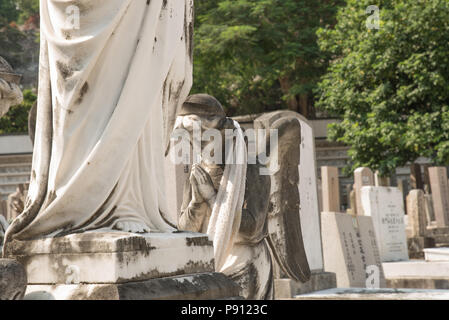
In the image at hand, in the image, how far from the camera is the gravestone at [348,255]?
7.50 meters

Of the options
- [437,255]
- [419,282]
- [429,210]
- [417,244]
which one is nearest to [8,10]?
[429,210]

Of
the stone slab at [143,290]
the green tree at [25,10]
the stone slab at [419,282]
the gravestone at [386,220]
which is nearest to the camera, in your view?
the stone slab at [143,290]

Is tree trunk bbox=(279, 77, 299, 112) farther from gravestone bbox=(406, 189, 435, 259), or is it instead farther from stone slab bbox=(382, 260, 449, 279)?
stone slab bbox=(382, 260, 449, 279)

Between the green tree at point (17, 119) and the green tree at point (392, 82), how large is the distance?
14.2 meters

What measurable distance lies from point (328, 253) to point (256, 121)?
2.38m

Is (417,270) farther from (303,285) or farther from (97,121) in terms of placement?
(97,121)

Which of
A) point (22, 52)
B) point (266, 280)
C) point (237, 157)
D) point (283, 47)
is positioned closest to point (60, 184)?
point (237, 157)

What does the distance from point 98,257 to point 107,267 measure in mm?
52

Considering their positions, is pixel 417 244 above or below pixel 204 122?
below

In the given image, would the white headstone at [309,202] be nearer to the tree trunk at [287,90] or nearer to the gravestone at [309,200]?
the gravestone at [309,200]

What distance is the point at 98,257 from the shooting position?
225 cm

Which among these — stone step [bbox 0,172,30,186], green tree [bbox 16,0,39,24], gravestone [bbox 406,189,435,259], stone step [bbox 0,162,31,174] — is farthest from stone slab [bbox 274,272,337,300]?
green tree [bbox 16,0,39,24]

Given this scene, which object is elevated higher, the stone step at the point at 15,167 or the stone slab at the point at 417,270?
the stone step at the point at 15,167

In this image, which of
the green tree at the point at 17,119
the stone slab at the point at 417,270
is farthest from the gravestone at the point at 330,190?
the green tree at the point at 17,119
